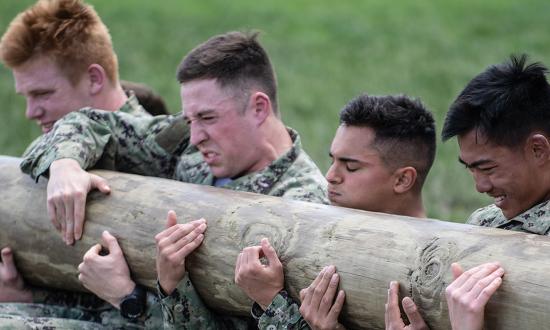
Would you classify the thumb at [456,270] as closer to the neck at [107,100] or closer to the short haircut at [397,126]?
the short haircut at [397,126]

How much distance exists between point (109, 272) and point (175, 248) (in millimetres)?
446

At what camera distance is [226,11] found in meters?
19.1

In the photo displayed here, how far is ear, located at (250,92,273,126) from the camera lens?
5.54 m

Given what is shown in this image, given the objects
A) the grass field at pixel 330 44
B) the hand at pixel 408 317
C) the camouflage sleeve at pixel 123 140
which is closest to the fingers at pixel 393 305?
the hand at pixel 408 317

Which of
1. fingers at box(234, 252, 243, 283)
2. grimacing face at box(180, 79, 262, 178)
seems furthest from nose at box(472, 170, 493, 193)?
grimacing face at box(180, 79, 262, 178)

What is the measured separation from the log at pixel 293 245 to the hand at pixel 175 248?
52 millimetres

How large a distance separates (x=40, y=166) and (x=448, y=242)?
2.15 metres

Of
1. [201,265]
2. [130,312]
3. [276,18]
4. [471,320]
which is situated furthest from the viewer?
[276,18]

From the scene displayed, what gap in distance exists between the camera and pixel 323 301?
14.2 ft

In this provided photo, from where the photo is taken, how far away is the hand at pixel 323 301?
430cm

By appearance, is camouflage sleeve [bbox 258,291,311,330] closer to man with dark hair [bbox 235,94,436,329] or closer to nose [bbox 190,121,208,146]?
man with dark hair [bbox 235,94,436,329]

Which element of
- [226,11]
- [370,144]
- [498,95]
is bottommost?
[226,11]

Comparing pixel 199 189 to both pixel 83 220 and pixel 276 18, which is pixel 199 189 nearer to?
pixel 83 220

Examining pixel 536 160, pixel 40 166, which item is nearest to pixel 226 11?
pixel 40 166
